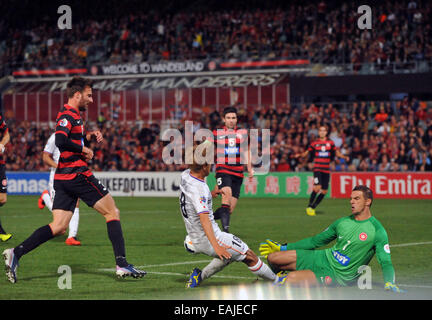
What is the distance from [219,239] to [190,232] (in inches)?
15.6

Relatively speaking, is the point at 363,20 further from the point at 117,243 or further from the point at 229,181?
the point at 117,243

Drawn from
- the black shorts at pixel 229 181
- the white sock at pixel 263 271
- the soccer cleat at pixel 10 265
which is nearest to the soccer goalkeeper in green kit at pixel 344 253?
the white sock at pixel 263 271

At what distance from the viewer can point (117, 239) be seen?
10.1 meters

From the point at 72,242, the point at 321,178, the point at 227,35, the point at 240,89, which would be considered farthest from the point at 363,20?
the point at 72,242

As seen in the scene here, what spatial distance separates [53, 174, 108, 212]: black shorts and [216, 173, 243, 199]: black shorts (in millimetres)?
5528

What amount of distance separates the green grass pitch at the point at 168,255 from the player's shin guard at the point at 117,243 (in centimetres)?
28

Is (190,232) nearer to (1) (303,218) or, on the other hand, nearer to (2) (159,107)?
(1) (303,218)

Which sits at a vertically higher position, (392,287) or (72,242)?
(392,287)

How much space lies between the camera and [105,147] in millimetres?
39406

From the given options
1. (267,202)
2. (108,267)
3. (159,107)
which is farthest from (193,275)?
(159,107)

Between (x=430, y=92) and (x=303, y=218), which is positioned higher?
(x=430, y=92)

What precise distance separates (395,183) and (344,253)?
21577mm

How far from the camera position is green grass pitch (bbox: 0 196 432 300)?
897 cm

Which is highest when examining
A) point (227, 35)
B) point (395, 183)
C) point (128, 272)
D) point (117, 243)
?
point (227, 35)
